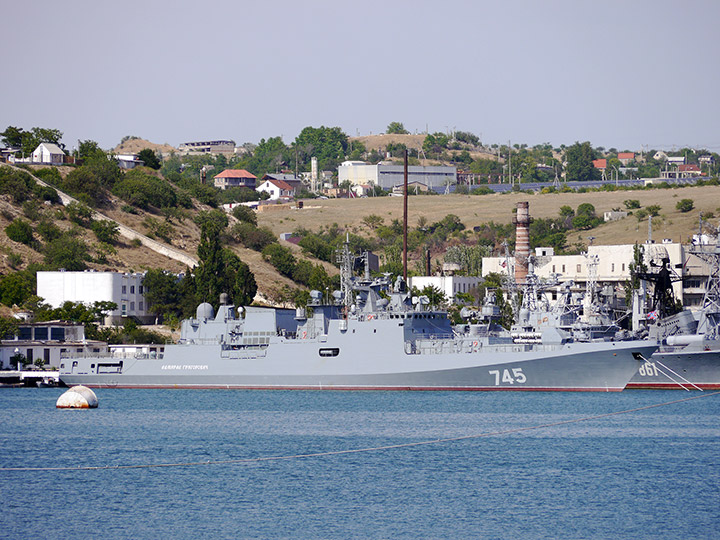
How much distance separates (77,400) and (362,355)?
12.8 meters

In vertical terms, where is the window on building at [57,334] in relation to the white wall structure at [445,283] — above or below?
below

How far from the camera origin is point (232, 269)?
78688 millimetres

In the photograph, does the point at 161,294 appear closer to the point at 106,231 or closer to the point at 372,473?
the point at 106,231

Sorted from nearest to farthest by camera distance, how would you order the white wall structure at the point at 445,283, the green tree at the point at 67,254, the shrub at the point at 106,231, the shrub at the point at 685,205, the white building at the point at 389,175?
the green tree at the point at 67,254 → the shrub at the point at 106,231 → the white wall structure at the point at 445,283 → the shrub at the point at 685,205 → the white building at the point at 389,175

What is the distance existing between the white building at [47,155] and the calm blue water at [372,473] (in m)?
62.9

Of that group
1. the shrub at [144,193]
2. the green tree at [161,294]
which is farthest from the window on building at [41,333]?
the shrub at [144,193]

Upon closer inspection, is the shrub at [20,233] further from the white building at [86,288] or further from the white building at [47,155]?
the white building at [47,155]

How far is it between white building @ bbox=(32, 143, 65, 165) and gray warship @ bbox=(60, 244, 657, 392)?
50.5 metres

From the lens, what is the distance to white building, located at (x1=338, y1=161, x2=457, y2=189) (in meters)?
164

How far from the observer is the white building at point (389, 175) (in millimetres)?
163625

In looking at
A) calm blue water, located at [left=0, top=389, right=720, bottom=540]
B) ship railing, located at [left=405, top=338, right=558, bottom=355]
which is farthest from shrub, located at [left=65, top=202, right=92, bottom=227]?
ship railing, located at [left=405, top=338, right=558, bottom=355]

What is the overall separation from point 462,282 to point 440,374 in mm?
42252

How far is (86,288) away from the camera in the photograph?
243ft

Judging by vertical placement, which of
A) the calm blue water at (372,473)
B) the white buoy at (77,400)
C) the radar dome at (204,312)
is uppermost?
the radar dome at (204,312)
